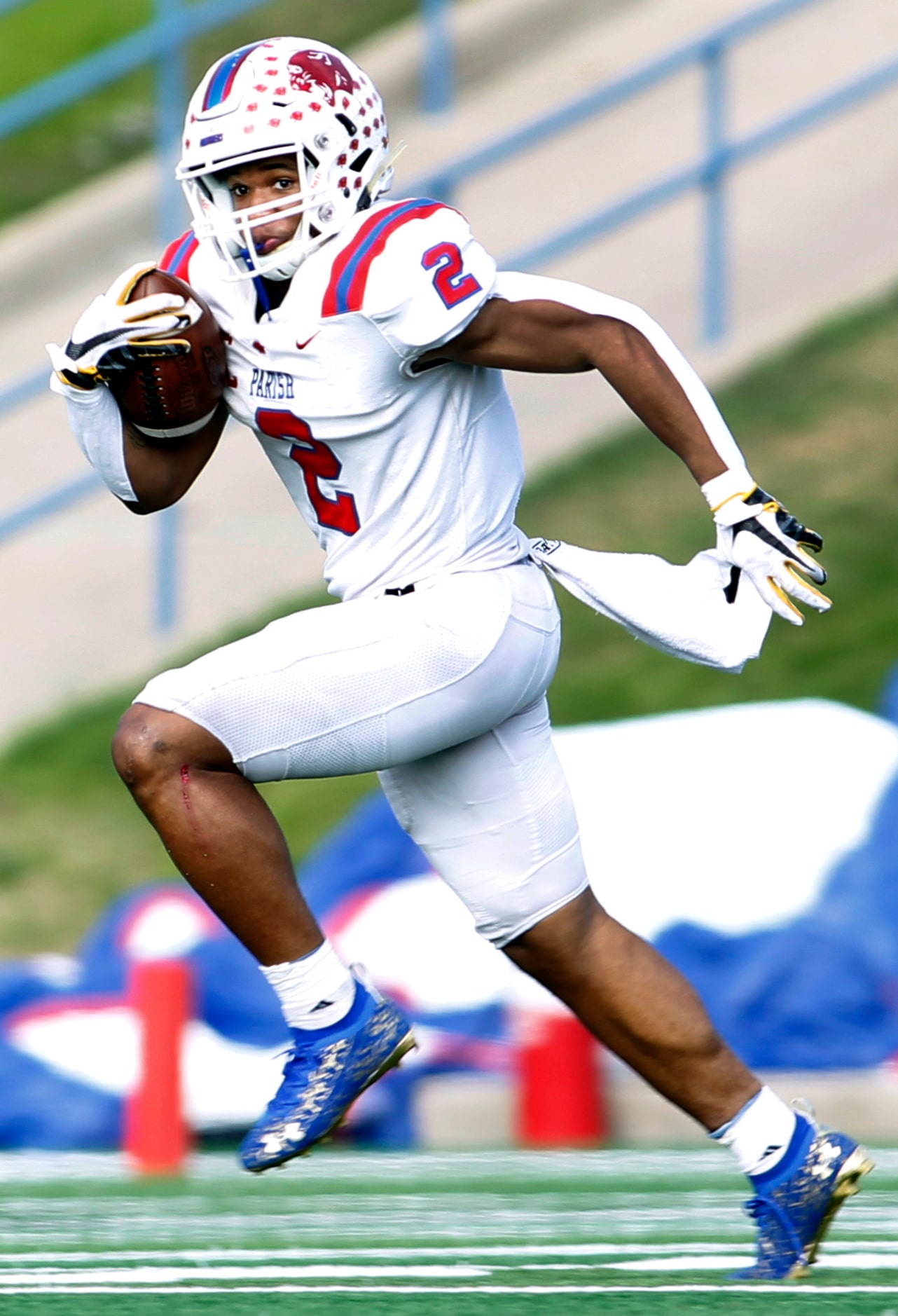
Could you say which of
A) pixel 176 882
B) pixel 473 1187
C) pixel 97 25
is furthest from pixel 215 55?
pixel 473 1187

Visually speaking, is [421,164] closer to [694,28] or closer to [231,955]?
[694,28]

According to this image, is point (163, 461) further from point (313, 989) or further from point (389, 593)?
point (313, 989)

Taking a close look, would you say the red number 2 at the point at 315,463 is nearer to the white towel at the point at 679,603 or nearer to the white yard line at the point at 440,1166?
the white towel at the point at 679,603

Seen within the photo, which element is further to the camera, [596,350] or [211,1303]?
[596,350]

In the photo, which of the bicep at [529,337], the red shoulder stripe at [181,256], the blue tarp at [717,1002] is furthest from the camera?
the blue tarp at [717,1002]

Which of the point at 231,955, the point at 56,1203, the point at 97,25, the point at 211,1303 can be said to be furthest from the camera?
the point at 97,25

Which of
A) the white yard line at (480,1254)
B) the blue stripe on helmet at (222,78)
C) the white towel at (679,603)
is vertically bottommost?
the white yard line at (480,1254)

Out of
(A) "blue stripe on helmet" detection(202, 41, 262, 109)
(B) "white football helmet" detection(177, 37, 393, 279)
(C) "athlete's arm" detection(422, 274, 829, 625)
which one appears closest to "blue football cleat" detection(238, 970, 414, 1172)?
(C) "athlete's arm" detection(422, 274, 829, 625)

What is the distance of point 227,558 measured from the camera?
846 centimetres

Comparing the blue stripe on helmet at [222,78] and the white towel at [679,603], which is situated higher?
the blue stripe on helmet at [222,78]

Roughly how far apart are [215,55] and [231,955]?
6402mm

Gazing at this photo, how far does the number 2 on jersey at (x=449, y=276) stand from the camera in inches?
122

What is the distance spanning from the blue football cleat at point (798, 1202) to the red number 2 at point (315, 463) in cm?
110

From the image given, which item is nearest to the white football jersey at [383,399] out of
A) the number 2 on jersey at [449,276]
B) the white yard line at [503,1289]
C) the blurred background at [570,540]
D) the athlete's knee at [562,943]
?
the number 2 on jersey at [449,276]
